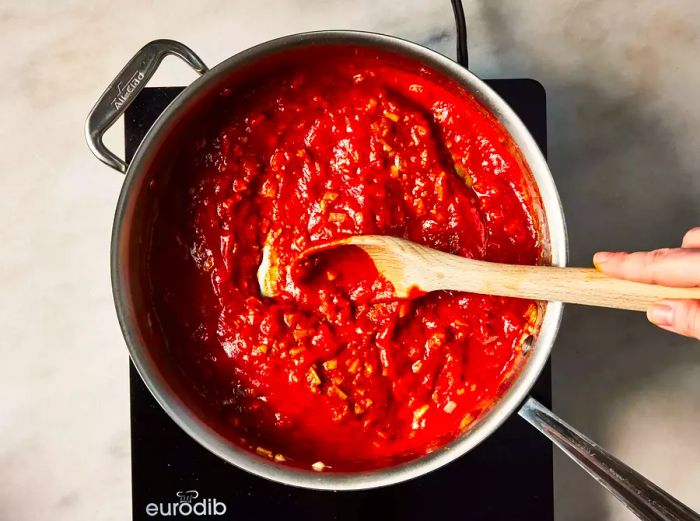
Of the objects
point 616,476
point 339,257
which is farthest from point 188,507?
point 616,476

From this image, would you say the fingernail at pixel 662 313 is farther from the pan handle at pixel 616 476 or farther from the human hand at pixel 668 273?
the pan handle at pixel 616 476

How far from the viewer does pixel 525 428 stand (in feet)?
5.08

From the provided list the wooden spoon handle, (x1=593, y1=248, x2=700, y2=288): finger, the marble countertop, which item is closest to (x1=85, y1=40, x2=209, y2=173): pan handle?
the marble countertop

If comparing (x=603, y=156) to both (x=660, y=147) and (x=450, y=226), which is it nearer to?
(x=660, y=147)

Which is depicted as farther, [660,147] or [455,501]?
[660,147]

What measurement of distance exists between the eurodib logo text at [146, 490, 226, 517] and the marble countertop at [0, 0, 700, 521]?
195 millimetres

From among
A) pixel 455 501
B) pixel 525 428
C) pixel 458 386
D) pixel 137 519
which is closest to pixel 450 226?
pixel 458 386

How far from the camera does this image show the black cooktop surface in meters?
1.52

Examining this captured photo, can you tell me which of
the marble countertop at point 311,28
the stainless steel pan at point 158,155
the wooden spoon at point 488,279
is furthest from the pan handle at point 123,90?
the wooden spoon at point 488,279

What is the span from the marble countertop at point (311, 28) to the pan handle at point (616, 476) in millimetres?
311

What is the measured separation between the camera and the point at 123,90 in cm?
136

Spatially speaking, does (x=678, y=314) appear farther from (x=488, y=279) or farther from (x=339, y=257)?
(x=339, y=257)

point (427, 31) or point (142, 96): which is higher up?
point (427, 31)

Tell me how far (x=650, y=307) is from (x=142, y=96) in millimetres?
1148
